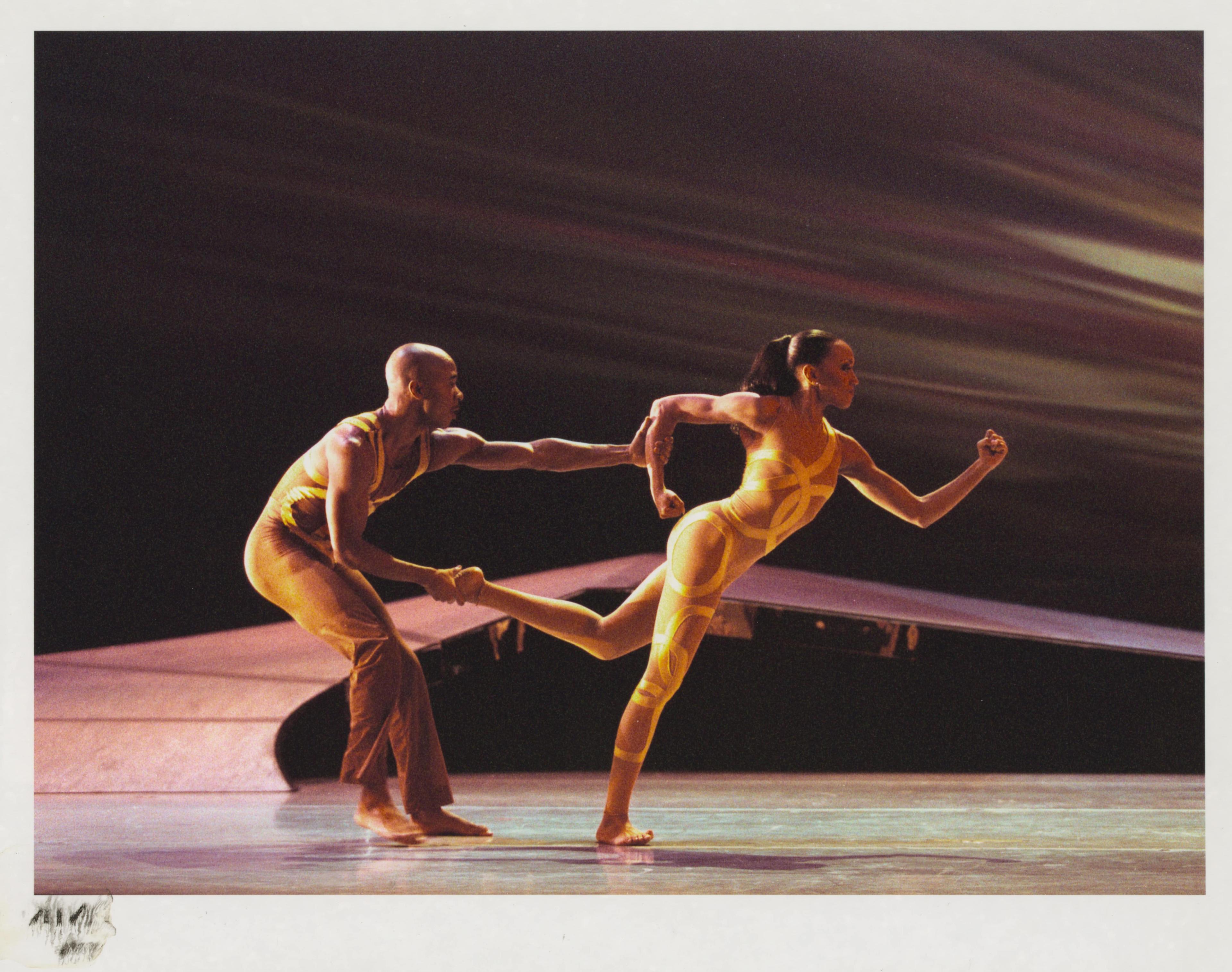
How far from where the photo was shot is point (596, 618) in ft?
11.3

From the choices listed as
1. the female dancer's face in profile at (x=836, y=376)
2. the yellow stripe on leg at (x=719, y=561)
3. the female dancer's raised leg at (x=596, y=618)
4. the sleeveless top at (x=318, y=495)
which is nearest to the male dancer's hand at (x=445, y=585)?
the female dancer's raised leg at (x=596, y=618)

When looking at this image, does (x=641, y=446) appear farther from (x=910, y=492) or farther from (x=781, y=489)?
(x=910, y=492)

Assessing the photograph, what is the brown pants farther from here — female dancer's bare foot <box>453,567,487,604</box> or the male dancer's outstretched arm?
the male dancer's outstretched arm

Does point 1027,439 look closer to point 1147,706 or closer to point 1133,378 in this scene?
point 1133,378

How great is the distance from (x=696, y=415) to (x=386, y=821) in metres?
1.31

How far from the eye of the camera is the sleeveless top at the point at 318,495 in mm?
3365

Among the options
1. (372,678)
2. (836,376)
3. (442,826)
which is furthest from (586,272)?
(442,826)

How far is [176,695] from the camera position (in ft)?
14.7

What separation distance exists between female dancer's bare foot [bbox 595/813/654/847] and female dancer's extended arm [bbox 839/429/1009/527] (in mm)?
1091

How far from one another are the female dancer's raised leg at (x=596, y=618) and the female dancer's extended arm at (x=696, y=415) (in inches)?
9.3

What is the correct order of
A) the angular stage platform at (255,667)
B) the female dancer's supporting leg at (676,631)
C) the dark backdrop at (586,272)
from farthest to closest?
the dark backdrop at (586,272) < the angular stage platform at (255,667) < the female dancer's supporting leg at (676,631)

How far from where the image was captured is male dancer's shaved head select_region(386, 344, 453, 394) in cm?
338

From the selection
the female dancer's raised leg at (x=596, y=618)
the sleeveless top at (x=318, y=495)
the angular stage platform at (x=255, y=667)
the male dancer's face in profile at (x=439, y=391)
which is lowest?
the angular stage platform at (x=255, y=667)

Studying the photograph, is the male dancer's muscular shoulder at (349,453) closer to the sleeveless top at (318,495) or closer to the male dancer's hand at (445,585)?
the sleeveless top at (318,495)
